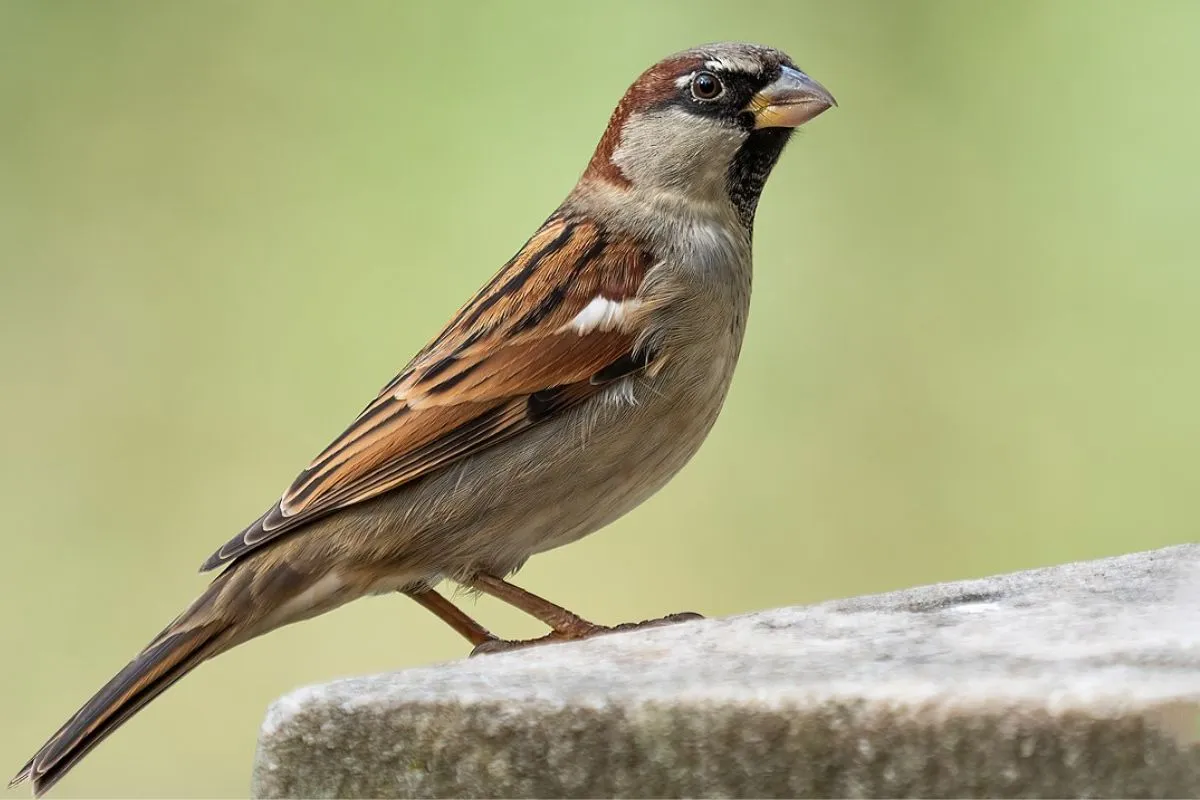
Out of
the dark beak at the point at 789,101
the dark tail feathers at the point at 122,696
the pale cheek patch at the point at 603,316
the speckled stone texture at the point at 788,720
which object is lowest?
Result: the speckled stone texture at the point at 788,720

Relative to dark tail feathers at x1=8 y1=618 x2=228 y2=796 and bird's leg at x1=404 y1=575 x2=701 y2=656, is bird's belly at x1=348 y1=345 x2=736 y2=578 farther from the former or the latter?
dark tail feathers at x1=8 y1=618 x2=228 y2=796

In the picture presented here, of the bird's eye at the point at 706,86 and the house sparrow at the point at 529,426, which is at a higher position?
the bird's eye at the point at 706,86

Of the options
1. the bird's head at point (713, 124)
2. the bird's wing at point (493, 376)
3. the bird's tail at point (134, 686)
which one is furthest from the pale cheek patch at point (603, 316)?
the bird's tail at point (134, 686)

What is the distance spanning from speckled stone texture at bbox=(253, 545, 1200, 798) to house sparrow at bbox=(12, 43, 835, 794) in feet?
2.09

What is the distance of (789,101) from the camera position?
2303 millimetres

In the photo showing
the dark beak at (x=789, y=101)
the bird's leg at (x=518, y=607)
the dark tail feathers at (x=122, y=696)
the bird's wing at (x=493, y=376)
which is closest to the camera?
the dark tail feathers at (x=122, y=696)

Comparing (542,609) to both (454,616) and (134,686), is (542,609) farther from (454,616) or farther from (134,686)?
(134,686)

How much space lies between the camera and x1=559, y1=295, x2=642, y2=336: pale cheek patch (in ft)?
7.22

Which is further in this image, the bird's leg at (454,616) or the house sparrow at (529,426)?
the bird's leg at (454,616)

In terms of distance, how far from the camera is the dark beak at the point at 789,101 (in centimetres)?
228

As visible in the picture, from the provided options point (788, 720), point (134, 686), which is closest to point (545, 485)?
point (134, 686)

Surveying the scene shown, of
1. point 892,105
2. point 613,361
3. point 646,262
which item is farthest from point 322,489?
point 892,105

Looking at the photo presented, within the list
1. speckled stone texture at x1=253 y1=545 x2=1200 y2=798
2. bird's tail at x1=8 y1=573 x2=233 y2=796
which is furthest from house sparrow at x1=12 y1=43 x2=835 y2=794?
speckled stone texture at x1=253 y1=545 x2=1200 y2=798

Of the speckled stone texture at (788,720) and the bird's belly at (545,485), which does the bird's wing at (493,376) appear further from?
the speckled stone texture at (788,720)
